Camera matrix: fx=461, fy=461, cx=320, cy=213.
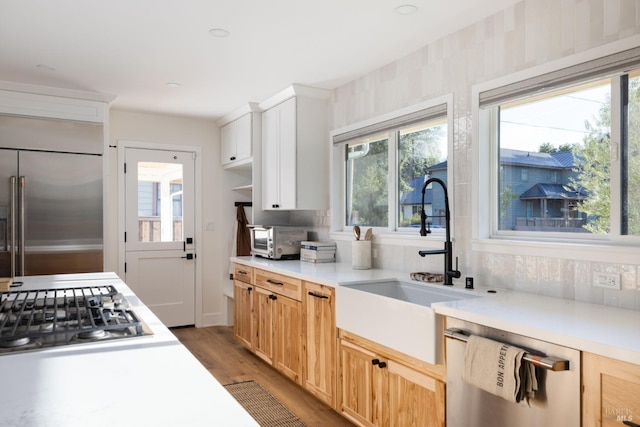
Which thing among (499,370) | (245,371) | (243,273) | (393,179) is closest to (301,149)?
(393,179)

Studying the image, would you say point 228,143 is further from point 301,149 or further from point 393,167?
point 393,167

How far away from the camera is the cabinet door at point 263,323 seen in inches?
146

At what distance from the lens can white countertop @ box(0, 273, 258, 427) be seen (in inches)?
33.2

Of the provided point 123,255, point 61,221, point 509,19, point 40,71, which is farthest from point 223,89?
point 509,19

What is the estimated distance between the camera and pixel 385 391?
2.41 m

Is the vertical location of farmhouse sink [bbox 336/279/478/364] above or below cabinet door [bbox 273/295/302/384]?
above

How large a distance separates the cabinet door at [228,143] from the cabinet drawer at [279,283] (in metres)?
1.68

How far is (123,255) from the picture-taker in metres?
4.95

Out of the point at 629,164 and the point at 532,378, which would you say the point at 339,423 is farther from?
the point at 629,164

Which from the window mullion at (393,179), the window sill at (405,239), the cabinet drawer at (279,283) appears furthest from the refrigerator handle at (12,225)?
the window mullion at (393,179)

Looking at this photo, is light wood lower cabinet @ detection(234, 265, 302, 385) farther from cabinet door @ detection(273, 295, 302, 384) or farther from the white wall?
the white wall

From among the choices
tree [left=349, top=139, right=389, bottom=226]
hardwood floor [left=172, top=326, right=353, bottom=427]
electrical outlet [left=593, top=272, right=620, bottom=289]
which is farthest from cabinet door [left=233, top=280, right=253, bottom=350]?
electrical outlet [left=593, top=272, right=620, bottom=289]

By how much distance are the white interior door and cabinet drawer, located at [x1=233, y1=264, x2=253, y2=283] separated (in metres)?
1.09

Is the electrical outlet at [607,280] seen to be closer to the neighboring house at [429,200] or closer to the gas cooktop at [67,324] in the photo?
the neighboring house at [429,200]
